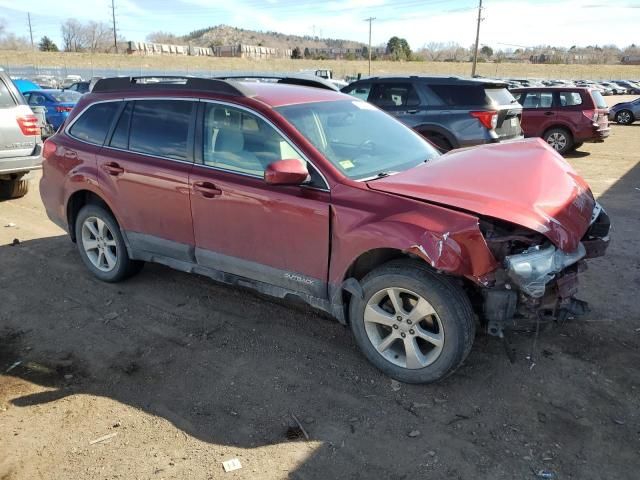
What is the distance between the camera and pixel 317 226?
345 centimetres

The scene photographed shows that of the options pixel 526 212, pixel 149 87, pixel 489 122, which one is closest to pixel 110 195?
Result: pixel 149 87

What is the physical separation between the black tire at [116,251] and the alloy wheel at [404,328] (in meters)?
2.58

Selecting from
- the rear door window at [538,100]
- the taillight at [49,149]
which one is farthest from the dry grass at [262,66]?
the taillight at [49,149]

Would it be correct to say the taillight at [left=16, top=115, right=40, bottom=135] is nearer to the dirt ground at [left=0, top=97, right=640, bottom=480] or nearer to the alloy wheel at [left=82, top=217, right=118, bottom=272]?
the alloy wheel at [left=82, top=217, right=118, bottom=272]

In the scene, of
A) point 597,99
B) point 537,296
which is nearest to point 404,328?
Result: point 537,296

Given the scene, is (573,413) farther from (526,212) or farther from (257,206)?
(257,206)

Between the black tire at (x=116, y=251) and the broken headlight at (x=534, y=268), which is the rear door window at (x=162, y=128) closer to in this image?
the black tire at (x=116, y=251)

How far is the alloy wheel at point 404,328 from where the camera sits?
3223 mm

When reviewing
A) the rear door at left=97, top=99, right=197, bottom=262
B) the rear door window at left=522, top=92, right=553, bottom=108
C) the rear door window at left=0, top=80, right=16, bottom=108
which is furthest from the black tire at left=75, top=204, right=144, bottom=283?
the rear door window at left=522, top=92, right=553, bottom=108

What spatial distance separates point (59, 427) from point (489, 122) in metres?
7.70

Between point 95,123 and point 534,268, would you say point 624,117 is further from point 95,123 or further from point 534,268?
point 95,123

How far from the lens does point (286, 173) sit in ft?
10.8

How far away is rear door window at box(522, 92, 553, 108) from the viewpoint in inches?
535

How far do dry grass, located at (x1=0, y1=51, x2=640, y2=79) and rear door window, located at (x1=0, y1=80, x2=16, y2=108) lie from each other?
153ft
